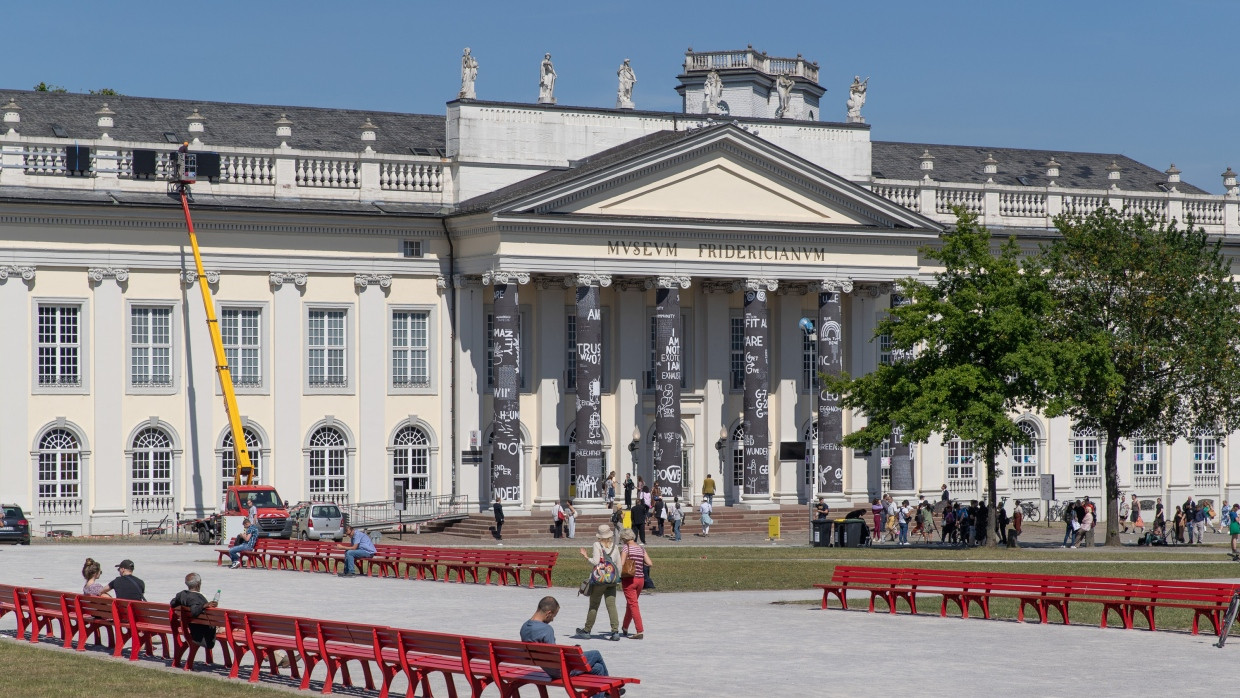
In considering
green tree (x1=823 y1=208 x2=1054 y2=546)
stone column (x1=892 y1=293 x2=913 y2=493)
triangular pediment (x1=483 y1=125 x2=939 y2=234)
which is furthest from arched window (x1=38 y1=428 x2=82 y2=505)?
stone column (x1=892 y1=293 x2=913 y2=493)

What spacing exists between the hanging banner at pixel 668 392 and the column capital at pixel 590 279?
1996 mm

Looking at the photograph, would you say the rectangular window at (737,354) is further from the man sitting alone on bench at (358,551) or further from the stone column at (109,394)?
the man sitting alone on bench at (358,551)

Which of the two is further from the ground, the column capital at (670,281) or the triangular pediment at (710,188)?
the triangular pediment at (710,188)

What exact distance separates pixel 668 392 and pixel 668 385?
0.81ft

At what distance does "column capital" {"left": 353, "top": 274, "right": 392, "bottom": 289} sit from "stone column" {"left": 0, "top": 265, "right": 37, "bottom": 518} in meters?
10.3

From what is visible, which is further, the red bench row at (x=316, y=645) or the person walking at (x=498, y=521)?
the person walking at (x=498, y=521)

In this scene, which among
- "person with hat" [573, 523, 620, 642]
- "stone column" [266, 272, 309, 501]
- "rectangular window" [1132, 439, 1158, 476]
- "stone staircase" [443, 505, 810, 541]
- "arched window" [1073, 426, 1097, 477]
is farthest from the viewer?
"rectangular window" [1132, 439, 1158, 476]

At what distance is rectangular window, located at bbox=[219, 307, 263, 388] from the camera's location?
196 ft

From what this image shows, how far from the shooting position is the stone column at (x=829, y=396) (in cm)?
6462

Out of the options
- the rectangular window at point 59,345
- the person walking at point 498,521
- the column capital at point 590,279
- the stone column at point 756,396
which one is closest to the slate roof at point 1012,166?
the stone column at point 756,396

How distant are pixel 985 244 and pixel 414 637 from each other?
3671 cm

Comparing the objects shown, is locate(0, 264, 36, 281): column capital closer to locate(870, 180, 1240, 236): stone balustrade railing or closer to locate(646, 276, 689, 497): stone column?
locate(646, 276, 689, 497): stone column

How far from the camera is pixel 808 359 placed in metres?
67.3

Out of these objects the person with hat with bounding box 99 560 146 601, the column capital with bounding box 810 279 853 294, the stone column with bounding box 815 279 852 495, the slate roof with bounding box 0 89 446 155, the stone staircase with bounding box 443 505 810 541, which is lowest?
the stone staircase with bounding box 443 505 810 541
